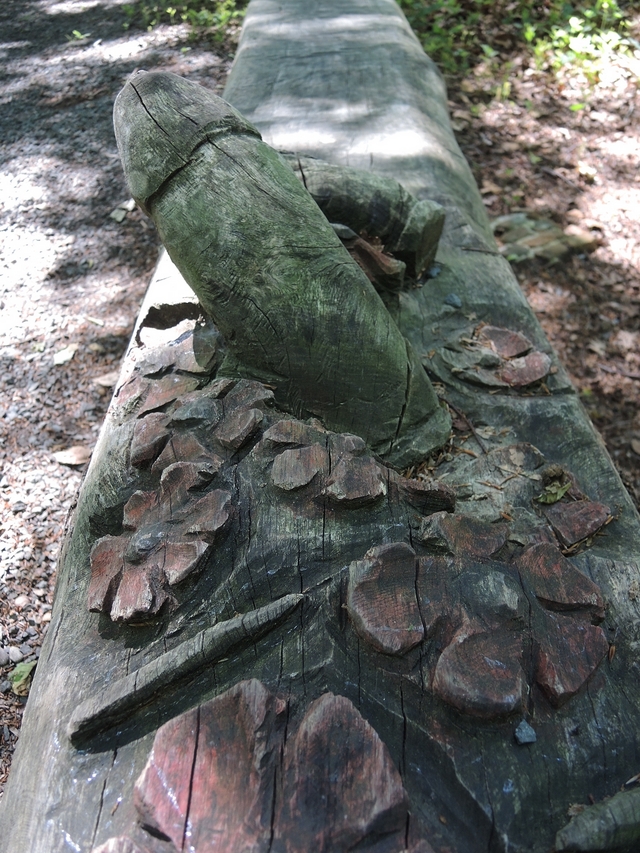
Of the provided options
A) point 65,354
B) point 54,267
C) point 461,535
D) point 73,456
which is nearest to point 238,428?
point 461,535

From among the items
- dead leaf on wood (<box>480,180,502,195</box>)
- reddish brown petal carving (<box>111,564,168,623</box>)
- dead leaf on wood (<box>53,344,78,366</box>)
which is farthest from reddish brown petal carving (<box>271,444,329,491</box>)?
dead leaf on wood (<box>480,180,502,195</box>)

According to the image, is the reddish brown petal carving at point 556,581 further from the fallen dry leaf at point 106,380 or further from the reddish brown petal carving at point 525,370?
the fallen dry leaf at point 106,380

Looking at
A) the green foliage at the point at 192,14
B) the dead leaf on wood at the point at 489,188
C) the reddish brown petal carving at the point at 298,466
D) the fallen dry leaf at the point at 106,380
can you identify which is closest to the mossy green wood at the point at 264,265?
the reddish brown petal carving at the point at 298,466

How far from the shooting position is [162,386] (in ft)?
6.70

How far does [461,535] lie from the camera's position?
1.59 m

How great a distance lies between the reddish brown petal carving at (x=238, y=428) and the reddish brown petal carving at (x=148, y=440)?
14 centimetres

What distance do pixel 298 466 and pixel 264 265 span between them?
55 cm

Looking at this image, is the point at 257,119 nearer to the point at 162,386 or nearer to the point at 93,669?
the point at 162,386

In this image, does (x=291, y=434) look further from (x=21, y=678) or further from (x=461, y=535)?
(x=21, y=678)

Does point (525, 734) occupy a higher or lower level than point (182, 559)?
lower

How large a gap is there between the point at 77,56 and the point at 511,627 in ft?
18.5

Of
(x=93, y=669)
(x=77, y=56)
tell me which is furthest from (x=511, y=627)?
(x=77, y=56)

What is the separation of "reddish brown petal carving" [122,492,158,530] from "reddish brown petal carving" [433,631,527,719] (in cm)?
74

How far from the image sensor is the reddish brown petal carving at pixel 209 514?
1.56m
